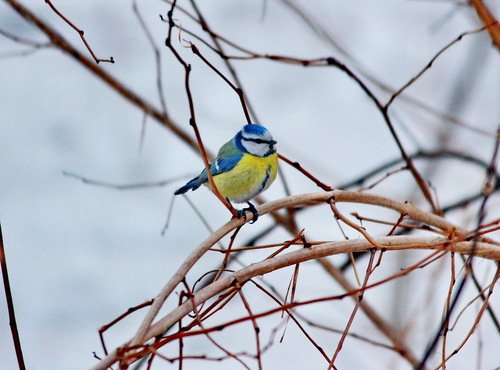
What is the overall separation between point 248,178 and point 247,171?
1cm

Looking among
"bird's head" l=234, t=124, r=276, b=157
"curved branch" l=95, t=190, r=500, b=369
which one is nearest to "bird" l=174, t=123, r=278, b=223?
"bird's head" l=234, t=124, r=276, b=157

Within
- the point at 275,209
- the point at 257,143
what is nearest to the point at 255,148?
the point at 257,143

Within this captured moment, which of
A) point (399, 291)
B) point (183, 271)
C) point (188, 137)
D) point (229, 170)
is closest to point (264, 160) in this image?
point (229, 170)

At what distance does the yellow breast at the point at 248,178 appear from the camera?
0.94 metres

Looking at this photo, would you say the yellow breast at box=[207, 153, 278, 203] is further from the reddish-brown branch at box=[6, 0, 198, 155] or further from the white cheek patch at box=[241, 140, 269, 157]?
the reddish-brown branch at box=[6, 0, 198, 155]

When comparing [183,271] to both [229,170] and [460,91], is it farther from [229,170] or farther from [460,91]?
[460,91]

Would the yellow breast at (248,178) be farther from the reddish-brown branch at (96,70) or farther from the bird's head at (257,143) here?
the reddish-brown branch at (96,70)

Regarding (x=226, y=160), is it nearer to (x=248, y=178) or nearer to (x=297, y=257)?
(x=248, y=178)

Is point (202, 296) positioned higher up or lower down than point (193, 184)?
lower down

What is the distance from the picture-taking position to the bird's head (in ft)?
3.02

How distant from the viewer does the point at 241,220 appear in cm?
70

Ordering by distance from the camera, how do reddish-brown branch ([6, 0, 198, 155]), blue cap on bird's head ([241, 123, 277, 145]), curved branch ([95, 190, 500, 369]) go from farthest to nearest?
reddish-brown branch ([6, 0, 198, 155]) < blue cap on bird's head ([241, 123, 277, 145]) < curved branch ([95, 190, 500, 369])

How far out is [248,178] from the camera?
0.95 m

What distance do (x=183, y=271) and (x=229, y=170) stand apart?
0.39 meters
